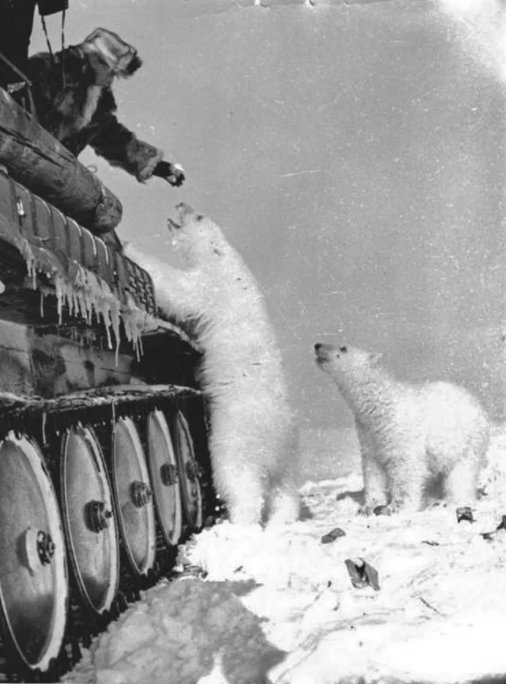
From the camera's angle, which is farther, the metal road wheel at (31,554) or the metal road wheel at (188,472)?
the metal road wheel at (188,472)

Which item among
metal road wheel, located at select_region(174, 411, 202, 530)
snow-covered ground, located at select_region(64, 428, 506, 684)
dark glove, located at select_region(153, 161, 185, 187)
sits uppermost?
dark glove, located at select_region(153, 161, 185, 187)

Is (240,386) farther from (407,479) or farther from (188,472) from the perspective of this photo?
(407,479)

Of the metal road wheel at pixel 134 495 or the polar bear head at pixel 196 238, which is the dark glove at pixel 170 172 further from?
the metal road wheel at pixel 134 495

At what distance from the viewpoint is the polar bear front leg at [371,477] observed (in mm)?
5535

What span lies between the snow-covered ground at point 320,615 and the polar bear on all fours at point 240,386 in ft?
2.15

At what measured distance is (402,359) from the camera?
6.40 meters

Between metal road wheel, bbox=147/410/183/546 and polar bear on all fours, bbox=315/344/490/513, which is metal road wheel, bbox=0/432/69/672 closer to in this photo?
metal road wheel, bbox=147/410/183/546

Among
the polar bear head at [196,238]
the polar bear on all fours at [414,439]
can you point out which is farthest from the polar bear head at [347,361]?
the polar bear head at [196,238]

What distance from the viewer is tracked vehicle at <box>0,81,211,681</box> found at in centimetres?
221

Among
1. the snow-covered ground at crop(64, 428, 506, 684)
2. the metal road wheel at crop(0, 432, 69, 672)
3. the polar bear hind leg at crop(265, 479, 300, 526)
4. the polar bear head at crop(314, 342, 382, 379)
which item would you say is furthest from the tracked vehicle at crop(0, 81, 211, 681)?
the polar bear head at crop(314, 342, 382, 379)

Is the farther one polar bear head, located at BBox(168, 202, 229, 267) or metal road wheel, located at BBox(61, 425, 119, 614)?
polar bear head, located at BBox(168, 202, 229, 267)

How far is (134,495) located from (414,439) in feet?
8.77

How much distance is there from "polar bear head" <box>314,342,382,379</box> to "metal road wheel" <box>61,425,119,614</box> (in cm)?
292

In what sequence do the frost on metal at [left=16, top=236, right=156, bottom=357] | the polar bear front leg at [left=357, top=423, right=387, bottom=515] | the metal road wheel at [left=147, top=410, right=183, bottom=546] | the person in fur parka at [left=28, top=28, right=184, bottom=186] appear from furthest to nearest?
the polar bear front leg at [left=357, top=423, right=387, bottom=515]
the person in fur parka at [left=28, top=28, right=184, bottom=186]
the metal road wheel at [left=147, top=410, right=183, bottom=546]
the frost on metal at [left=16, top=236, right=156, bottom=357]
